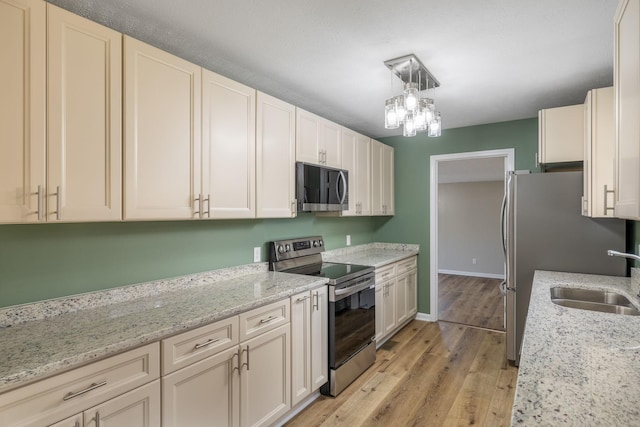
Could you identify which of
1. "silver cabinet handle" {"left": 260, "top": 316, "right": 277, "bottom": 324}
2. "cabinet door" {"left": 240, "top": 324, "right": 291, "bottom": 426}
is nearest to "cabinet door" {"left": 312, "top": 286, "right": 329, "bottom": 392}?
"cabinet door" {"left": 240, "top": 324, "right": 291, "bottom": 426}

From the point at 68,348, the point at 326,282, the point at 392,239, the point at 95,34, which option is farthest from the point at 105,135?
the point at 392,239

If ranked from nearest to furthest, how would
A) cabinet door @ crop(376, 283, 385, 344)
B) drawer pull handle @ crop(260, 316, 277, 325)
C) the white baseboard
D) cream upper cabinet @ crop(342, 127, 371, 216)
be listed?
1. drawer pull handle @ crop(260, 316, 277, 325)
2. cabinet door @ crop(376, 283, 385, 344)
3. cream upper cabinet @ crop(342, 127, 371, 216)
4. the white baseboard

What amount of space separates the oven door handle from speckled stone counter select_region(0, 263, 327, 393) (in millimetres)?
223

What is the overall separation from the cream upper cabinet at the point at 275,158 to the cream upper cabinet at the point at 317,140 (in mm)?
87

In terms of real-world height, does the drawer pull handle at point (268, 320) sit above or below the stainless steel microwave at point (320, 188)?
below

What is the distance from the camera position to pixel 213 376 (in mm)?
1712

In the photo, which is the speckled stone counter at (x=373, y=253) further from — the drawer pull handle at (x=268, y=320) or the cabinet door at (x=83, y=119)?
the cabinet door at (x=83, y=119)

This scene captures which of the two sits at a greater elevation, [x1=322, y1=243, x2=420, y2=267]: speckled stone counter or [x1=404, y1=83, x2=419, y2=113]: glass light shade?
[x1=404, y1=83, x2=419, y2=113]: glass light shade

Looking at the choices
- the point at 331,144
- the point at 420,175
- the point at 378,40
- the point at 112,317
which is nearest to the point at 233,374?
the point at 112,317

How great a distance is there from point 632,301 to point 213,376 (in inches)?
93.4

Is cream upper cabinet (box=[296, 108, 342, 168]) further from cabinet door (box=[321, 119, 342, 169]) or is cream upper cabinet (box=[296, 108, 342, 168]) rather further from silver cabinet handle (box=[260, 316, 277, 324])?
silver cabinet handle (box=[260, 316, 277, 324])

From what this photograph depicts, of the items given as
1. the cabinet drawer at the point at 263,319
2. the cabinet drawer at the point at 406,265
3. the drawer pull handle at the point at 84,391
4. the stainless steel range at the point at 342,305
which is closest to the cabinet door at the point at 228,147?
the cabinet drawer at the point at 263,319

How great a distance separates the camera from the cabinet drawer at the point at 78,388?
110 centimetres

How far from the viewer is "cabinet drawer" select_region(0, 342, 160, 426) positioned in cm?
110
